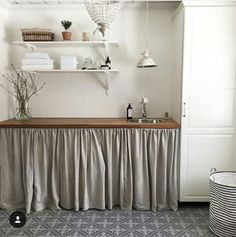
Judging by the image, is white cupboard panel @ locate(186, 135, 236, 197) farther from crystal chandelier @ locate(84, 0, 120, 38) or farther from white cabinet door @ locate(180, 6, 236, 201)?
A: crystal chandelier @ locate(84, 0, 120, 38)

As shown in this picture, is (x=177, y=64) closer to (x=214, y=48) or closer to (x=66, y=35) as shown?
(x=214, y=48)

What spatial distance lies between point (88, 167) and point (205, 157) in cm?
124

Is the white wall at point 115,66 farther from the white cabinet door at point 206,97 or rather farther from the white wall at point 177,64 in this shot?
the white cabinet door at point 206,97

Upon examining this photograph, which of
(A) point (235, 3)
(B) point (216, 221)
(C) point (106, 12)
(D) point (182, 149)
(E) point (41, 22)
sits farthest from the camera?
(E) point (41, 22)

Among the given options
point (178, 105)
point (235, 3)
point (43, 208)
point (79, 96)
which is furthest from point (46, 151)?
point (235, 3)

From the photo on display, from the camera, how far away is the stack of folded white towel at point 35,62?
2945 mm

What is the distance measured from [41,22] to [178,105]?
75.7 inches

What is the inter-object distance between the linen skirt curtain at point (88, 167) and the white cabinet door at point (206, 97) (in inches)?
7.6

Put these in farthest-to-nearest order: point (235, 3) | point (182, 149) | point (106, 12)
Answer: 1. point (182, 149)
2. point (235, 3)
3. point (106, 12)

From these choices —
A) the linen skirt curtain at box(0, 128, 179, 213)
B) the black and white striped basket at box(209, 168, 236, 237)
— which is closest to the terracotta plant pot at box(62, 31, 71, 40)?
the linen skirt curtain at box(0, 128, 179, 213)

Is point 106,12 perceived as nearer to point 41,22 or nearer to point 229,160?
point 41,22

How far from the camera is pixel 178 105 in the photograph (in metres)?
2.89

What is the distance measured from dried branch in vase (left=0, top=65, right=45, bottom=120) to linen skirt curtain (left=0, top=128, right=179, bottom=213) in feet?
1.79

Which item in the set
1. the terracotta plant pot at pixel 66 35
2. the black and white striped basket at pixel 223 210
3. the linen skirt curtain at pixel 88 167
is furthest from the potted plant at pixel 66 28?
the black and white striped basket at pixel 223 210
